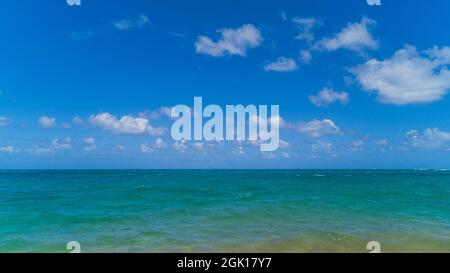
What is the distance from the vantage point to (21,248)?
9211 mm

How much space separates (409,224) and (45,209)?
18423mm

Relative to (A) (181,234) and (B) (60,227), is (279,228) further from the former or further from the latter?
(B) (60,227)

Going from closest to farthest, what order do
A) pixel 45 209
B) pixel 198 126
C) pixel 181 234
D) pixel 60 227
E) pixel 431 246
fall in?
1. pixel 198 126
2. pixel 431 246
3. pixel 181 234
4. pixel 60 227
5. pixel 45 209

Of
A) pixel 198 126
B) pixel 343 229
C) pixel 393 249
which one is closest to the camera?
pixel 198 126

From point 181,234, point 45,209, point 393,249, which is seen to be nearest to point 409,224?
point 393,249

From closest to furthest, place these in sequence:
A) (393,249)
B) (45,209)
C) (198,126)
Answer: (198,126), (393,249), (45,209)

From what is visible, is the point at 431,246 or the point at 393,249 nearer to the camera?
the point at 393,249

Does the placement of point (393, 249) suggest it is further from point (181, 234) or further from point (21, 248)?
point (21, 248)
